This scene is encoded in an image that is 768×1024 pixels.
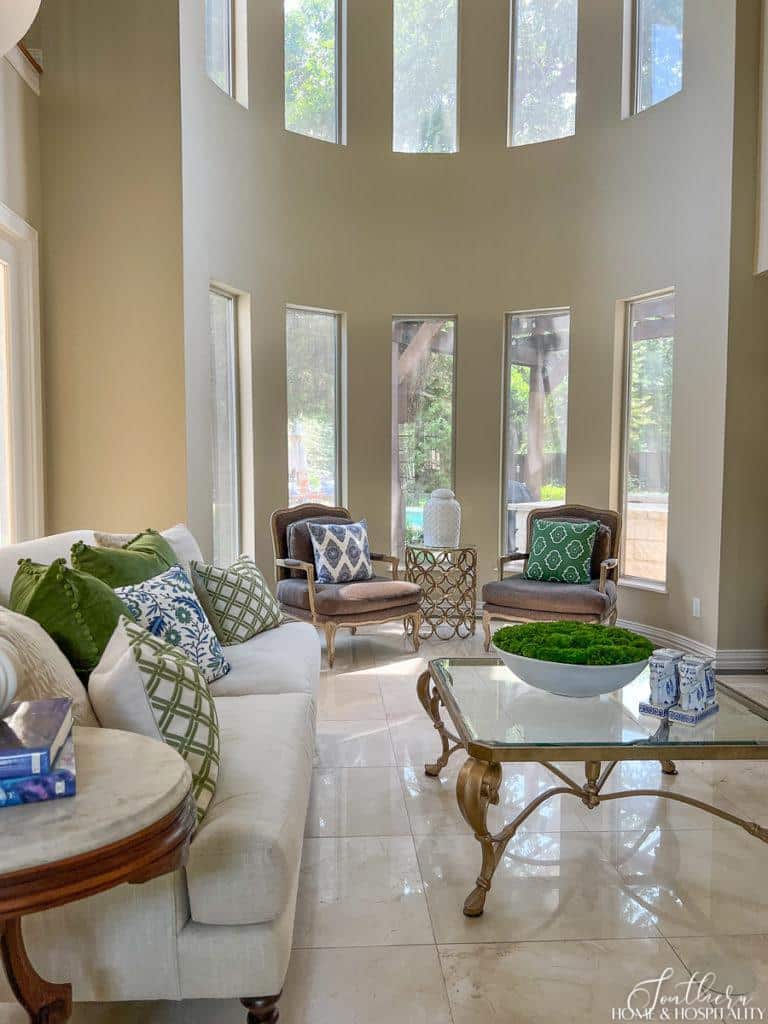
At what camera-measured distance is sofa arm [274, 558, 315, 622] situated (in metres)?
4.90

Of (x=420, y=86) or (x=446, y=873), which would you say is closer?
(x=446, y=873)

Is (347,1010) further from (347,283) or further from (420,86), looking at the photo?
(420,86)

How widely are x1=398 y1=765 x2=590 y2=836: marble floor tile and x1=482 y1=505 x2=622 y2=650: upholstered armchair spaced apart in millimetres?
→ 1656

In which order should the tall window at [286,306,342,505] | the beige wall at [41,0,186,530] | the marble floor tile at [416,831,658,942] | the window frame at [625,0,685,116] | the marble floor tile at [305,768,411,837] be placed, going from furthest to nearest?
the tall window at [286,306,342,505] → the window frame at [625,0,685,116] → the beige wall at [41,0,186,530] → the marble floor tile at [305,768,411,837] → the marble floor tile at [416,831,658,942]

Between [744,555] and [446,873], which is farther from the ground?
[744,555]

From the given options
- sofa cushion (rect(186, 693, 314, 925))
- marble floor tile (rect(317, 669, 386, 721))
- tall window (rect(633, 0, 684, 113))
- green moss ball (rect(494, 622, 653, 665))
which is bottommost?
marble floor tile (rect(317, 669, 386, 721))

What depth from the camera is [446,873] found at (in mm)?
2445

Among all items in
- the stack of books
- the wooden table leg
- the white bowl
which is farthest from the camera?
the white bowl

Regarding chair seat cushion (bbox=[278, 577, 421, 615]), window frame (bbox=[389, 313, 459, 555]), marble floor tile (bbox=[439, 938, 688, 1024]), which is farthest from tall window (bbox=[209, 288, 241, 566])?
marble floor tile (bbox=[439, 938, 688, 1024])

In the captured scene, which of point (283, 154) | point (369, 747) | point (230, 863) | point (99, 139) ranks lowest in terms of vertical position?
point (369, 747)

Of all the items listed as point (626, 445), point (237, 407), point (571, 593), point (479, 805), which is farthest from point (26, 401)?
point (626, 445)

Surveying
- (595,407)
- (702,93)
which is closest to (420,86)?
(702,93)

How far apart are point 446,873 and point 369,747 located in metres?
1.11

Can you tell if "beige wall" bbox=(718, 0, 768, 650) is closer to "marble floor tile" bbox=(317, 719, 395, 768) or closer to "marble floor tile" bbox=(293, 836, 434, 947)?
"marble floor tile" bbox=(317, 719, 395, 768)
